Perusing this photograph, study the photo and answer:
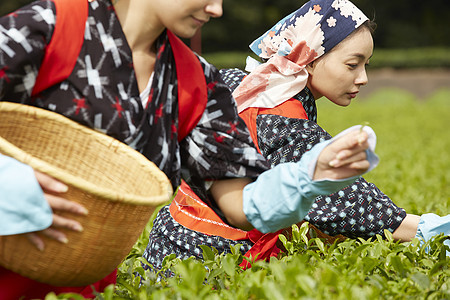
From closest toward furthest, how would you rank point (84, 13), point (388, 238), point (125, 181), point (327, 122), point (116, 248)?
point (116, 248) → point (84, 13) → point (125, 181) → point (388, 238) → point (327, 122)

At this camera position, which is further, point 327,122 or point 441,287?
point 327,122

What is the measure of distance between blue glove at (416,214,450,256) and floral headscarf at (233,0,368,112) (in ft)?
2.62

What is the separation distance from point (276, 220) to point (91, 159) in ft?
2.09

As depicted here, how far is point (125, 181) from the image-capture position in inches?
82.4

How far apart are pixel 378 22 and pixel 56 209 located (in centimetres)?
3412

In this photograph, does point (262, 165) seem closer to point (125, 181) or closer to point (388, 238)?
point (125, 181)

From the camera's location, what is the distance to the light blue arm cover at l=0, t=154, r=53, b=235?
5.42ft

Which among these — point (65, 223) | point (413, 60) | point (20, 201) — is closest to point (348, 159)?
point (65, 223)

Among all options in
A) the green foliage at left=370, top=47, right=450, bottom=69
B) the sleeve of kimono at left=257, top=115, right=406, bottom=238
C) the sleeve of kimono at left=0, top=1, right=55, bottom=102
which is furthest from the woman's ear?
the green foliage at left=370, top=47, right=450, bottom=69

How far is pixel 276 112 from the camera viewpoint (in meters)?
2.84

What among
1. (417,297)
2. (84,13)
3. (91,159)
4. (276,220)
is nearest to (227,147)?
(276,220)

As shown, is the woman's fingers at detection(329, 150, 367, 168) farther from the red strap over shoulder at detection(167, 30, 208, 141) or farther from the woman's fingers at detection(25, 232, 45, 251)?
the woman's fingers at detection(25, 232, 45, 251)

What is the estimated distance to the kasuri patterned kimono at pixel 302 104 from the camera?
2.73 metres

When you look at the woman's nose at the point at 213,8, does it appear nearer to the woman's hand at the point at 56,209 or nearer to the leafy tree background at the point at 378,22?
the woman's hand at the point at 56,209
